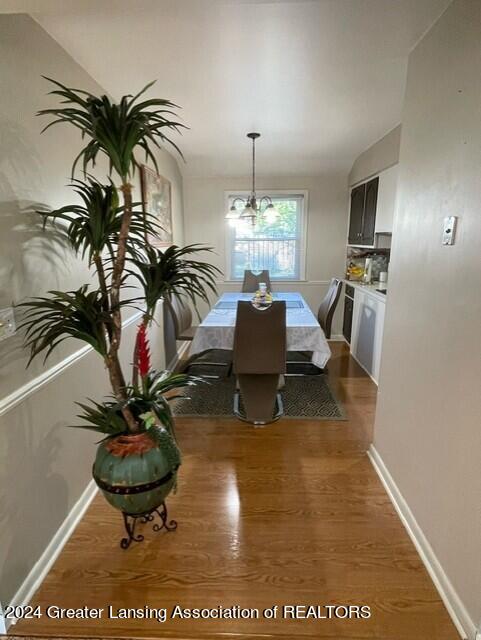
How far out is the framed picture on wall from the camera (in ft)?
9.60

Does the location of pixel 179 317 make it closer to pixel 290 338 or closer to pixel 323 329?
pixel 290 338

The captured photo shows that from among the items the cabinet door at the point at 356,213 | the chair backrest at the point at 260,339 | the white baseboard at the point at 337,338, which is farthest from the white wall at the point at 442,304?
the white baseboard at the point at 337,338

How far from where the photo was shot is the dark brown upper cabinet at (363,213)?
357cm

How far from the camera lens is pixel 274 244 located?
492 centimetres

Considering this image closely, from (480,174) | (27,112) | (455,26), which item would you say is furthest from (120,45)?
(480,174)

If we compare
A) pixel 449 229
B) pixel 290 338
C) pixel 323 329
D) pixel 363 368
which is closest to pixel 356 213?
pixel 323 329

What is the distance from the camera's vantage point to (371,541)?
5.20 ft

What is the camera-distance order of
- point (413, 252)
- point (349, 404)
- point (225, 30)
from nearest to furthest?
1. point (225, 30)
2. point (413, 252)
3. point (349, 404)

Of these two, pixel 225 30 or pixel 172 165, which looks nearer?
pixel 225 30

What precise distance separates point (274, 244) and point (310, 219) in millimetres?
608

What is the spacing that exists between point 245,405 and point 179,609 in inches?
56.5

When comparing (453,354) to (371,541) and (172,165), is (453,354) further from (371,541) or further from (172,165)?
(172,165)

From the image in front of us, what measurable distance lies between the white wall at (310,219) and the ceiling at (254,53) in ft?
5.66

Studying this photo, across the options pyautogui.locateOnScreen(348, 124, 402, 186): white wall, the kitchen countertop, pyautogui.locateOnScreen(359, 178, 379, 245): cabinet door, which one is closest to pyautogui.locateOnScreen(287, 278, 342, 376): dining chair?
the kitchen countertop
